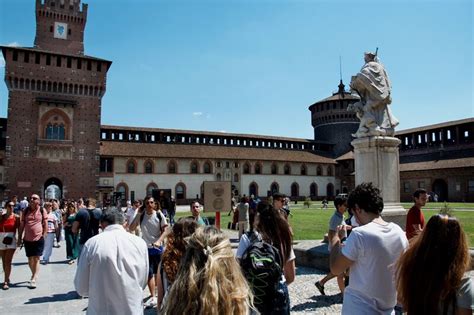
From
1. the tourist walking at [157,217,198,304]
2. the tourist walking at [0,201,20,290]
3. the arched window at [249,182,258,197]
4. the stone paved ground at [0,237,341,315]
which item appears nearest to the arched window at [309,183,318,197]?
the arched window at [249,182,258,197]

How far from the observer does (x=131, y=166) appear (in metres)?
47.1

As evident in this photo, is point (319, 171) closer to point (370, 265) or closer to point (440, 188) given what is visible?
point (440, 188)

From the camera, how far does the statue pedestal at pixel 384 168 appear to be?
830 cm

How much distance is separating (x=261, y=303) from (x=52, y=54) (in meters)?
45.3

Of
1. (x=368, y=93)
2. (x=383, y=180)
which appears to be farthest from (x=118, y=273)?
(x=368, y=93)

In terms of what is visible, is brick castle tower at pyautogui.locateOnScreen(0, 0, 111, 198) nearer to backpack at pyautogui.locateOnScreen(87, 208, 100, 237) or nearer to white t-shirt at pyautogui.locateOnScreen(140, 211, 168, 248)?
backpack at pyautogui.locateOnScreen(87, 208, 100, 237)

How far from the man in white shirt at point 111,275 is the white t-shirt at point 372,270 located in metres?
2.15

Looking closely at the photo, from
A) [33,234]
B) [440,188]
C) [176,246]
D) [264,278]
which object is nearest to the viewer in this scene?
[264,278]

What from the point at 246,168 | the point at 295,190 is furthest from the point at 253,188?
the point at 295,190

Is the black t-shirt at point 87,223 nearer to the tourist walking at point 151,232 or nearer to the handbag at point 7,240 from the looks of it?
the handbag at point 7,240

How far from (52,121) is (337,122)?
4480cm

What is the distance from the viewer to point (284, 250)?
337 centimetres

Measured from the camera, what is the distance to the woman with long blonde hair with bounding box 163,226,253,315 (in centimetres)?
169

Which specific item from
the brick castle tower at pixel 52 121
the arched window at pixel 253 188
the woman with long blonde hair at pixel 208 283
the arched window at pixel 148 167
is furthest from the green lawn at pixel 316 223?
the arched window at pixel 253 188
